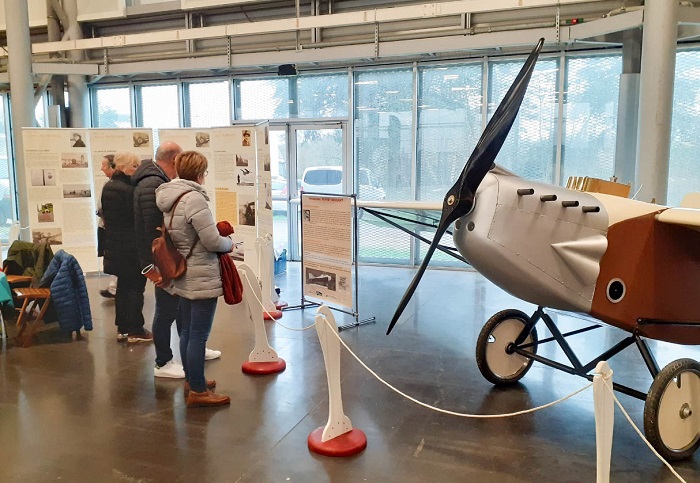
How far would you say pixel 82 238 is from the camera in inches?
269

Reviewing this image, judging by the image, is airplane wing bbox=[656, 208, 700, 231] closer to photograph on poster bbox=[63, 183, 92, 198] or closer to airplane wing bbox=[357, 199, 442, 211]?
airplane wing bbox=[357, 199, 442, 211]

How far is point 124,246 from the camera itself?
4.65 metres

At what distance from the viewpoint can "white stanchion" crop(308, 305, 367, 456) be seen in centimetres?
296

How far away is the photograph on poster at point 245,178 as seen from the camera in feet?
20.4

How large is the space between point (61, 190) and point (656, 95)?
6752mm

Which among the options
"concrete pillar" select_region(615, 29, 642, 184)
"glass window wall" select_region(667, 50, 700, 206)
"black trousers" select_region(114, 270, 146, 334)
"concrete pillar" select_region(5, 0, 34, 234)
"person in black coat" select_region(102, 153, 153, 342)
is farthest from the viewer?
"concrete pillar" select_region(5, 0, 34, 234)

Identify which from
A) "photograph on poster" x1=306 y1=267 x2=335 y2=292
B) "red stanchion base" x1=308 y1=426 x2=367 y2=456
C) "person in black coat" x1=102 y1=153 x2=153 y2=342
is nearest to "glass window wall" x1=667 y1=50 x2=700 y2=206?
"photograph on poster" x1=306 y1=267 x2=335 y2=292

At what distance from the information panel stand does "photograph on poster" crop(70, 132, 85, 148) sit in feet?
10.2

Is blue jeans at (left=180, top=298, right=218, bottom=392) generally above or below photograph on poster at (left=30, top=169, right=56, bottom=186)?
below

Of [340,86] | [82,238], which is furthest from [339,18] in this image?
[82,238]

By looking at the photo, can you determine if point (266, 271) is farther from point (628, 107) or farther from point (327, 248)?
point (628, 107)

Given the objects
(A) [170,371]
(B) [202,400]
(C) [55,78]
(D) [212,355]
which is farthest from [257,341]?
(C) [55,78]

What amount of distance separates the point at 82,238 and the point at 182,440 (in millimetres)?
4584

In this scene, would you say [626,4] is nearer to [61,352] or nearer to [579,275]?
[579,275]
